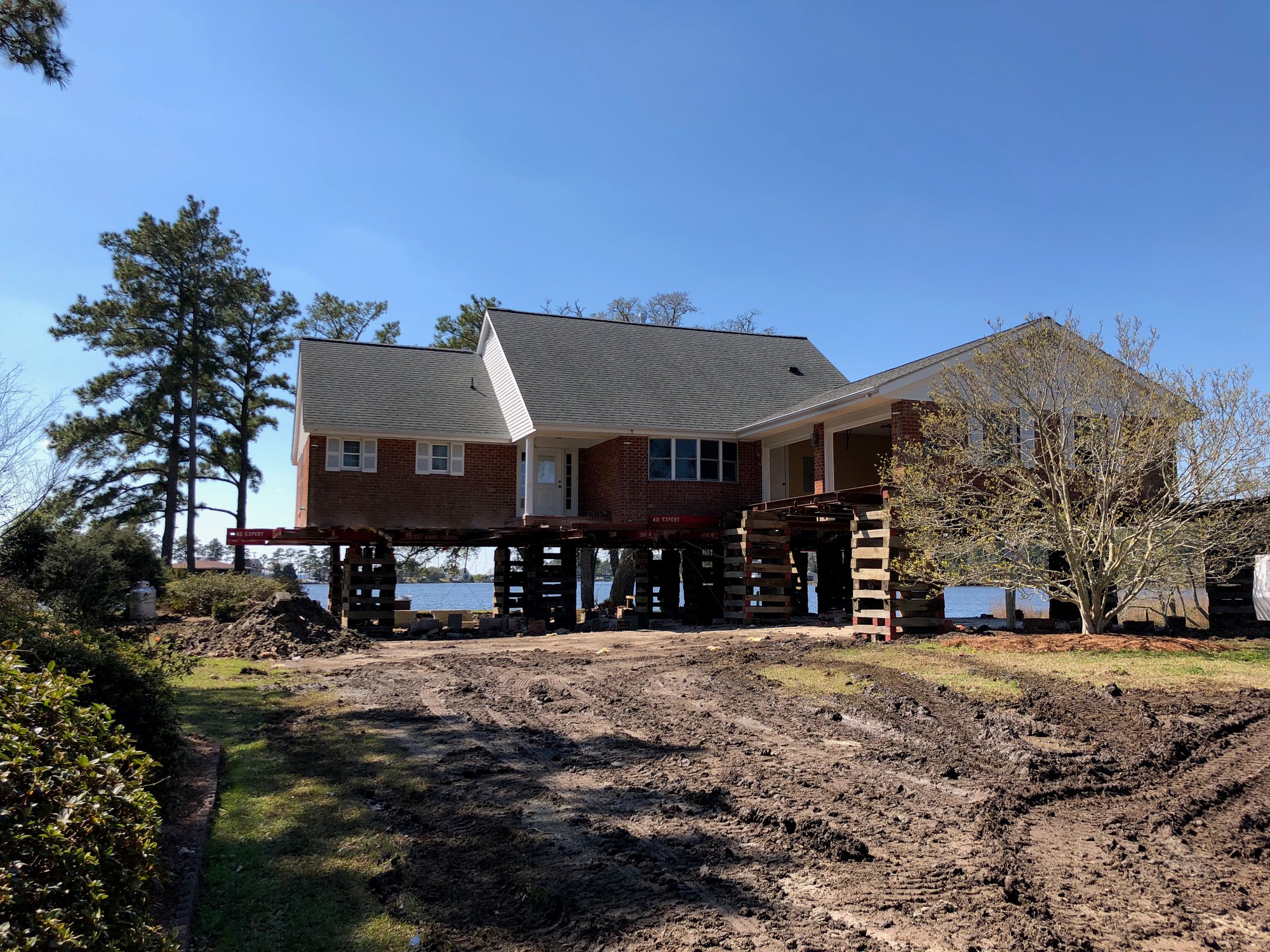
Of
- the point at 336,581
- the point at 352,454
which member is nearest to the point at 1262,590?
Result: the point at 352,454

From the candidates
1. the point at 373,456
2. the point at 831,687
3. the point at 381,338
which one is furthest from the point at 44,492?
the point at 381,338

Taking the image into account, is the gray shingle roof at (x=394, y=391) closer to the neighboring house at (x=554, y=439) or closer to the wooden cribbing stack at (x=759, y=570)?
the neighboring house at (x=554, y=439)

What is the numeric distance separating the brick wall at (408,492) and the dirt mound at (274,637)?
145 inches

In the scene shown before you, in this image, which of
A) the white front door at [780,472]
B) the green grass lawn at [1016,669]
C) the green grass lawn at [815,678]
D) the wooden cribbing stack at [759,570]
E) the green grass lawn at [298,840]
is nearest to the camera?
the green grass lawn at [298,840]

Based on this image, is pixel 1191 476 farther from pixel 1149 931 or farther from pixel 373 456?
pixel 373 456

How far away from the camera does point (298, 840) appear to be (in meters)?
5.87

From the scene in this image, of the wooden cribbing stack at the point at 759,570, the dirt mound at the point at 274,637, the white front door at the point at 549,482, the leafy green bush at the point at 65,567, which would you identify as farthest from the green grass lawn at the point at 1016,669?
the leafy green bush at the point at 65,567

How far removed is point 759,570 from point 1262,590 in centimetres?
1409

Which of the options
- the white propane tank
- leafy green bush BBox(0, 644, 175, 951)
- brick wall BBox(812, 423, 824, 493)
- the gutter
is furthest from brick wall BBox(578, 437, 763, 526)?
leafy green bush BBox(0, 644, 175, 951)

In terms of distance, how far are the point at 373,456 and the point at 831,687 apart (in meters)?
15.9

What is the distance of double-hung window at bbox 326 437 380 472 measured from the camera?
2292 centimetres

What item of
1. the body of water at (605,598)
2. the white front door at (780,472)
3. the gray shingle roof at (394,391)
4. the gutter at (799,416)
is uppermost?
the gray shingle roof at (394,391)

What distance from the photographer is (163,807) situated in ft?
19.6

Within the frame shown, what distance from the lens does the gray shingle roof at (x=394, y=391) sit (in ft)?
76.4
